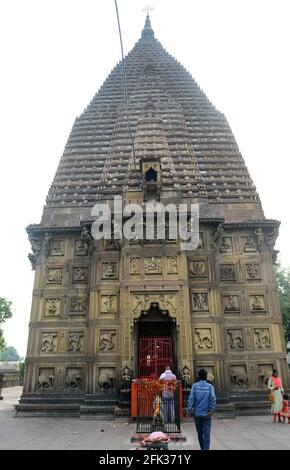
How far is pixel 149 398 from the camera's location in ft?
37.1

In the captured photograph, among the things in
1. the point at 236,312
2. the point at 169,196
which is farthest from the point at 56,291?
the point at 236,312

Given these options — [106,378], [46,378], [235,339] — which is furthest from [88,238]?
[235,339]

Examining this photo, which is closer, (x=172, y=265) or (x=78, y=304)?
(x=172, y=265)

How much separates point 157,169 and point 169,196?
1505 mm

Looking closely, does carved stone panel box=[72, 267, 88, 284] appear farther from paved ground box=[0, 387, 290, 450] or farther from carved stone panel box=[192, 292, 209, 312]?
paved ground box=[0, 387, 290, 450]

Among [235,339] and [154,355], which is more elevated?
[235,339]

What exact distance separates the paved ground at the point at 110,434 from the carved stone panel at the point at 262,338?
308 centimetres

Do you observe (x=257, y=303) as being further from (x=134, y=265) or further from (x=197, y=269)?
(x=134, y=265)

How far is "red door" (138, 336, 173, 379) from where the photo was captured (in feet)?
48.4

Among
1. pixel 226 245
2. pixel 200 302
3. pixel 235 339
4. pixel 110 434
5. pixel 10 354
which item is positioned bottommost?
pixel 110 434

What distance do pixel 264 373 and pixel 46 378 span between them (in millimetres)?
9447

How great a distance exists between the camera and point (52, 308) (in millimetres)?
16875

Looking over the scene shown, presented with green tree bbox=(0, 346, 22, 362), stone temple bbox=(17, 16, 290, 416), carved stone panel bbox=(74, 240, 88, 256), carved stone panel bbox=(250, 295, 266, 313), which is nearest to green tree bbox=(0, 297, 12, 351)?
stone temple bbox=(17, 16, 290, 416)

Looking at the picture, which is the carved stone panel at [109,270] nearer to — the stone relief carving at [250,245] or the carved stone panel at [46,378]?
the carved stone panel at [46,378]
